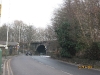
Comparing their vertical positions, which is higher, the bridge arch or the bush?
the bridge arch

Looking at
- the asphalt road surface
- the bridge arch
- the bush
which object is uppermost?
the bridge arch

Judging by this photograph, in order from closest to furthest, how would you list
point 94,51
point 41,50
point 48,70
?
1. point 48,70
2. point 94,51
3. point 41,50

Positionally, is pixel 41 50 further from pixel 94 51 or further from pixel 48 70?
pixel 48 70

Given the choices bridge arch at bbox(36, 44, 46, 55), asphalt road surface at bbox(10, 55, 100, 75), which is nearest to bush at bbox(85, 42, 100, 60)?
asphalt road surface at bbox(10, 55, 100, 75)

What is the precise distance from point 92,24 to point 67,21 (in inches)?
506

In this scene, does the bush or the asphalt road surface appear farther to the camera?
the bush

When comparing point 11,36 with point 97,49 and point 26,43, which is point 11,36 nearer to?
point 26,43

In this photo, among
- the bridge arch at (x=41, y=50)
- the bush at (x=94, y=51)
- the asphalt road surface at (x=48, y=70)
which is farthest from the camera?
the bridge arch at (x=41, y=50)

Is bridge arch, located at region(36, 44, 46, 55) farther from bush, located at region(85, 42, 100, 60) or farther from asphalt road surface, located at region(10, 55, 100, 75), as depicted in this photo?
asphalt road surface, located at region(10, 55, 100, 75)

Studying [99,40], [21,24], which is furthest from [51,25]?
[21,24]

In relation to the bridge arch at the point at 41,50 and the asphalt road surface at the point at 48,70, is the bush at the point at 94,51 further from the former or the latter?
the bridge arch at the point at 41,50

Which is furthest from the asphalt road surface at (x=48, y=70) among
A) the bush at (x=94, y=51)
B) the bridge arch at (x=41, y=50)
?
the bridge arch at (x=41, y=50)

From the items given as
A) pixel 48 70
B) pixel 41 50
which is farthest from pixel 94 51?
pixel 41 50

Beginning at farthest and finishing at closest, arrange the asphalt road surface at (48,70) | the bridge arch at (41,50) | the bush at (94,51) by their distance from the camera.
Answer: the bridge arch at (41,50) < the bush at (94,51) < the asphalt road surface at (48,70)
